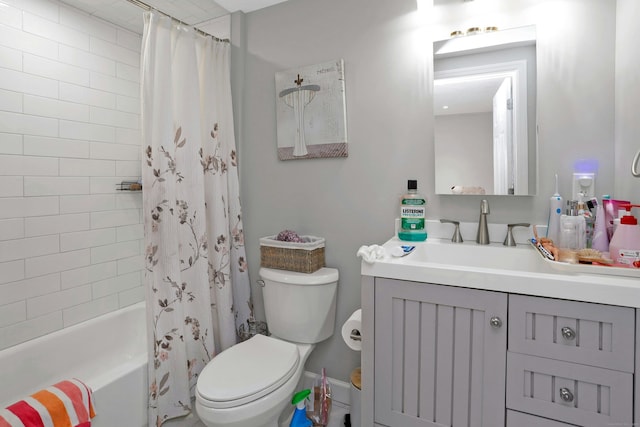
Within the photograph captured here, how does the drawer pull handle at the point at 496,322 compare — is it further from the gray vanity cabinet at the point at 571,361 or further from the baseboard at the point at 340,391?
the baseboard at the point at 340,391

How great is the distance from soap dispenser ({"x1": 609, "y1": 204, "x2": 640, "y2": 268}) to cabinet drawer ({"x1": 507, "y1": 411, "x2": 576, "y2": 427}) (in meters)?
0.53

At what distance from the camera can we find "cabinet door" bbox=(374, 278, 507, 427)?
3.56 ft

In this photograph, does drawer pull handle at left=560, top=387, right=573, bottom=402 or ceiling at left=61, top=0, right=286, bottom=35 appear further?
ceiling at left=61, top=0, right=286, bottom=35

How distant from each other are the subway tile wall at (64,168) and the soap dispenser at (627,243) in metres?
2.68

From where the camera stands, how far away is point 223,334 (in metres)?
2.01

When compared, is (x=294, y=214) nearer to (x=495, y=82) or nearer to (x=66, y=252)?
(x=495, y=82)

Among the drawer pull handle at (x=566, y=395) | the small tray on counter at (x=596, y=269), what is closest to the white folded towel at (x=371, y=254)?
the small tray on counter at (x=596, y=269)

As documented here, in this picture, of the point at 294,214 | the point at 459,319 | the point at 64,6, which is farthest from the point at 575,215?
the point at 64,6

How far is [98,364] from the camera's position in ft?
6.77

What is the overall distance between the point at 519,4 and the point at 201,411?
220 cm

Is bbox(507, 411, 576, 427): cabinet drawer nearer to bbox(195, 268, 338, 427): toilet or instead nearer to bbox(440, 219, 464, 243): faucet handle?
bbox(440, 219, 464, 243): faucet handle

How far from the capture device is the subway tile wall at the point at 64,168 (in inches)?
70.9

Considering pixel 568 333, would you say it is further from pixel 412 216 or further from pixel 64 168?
pixel 64 168

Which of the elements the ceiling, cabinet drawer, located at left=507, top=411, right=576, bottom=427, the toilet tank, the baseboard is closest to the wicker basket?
the toilet tank
